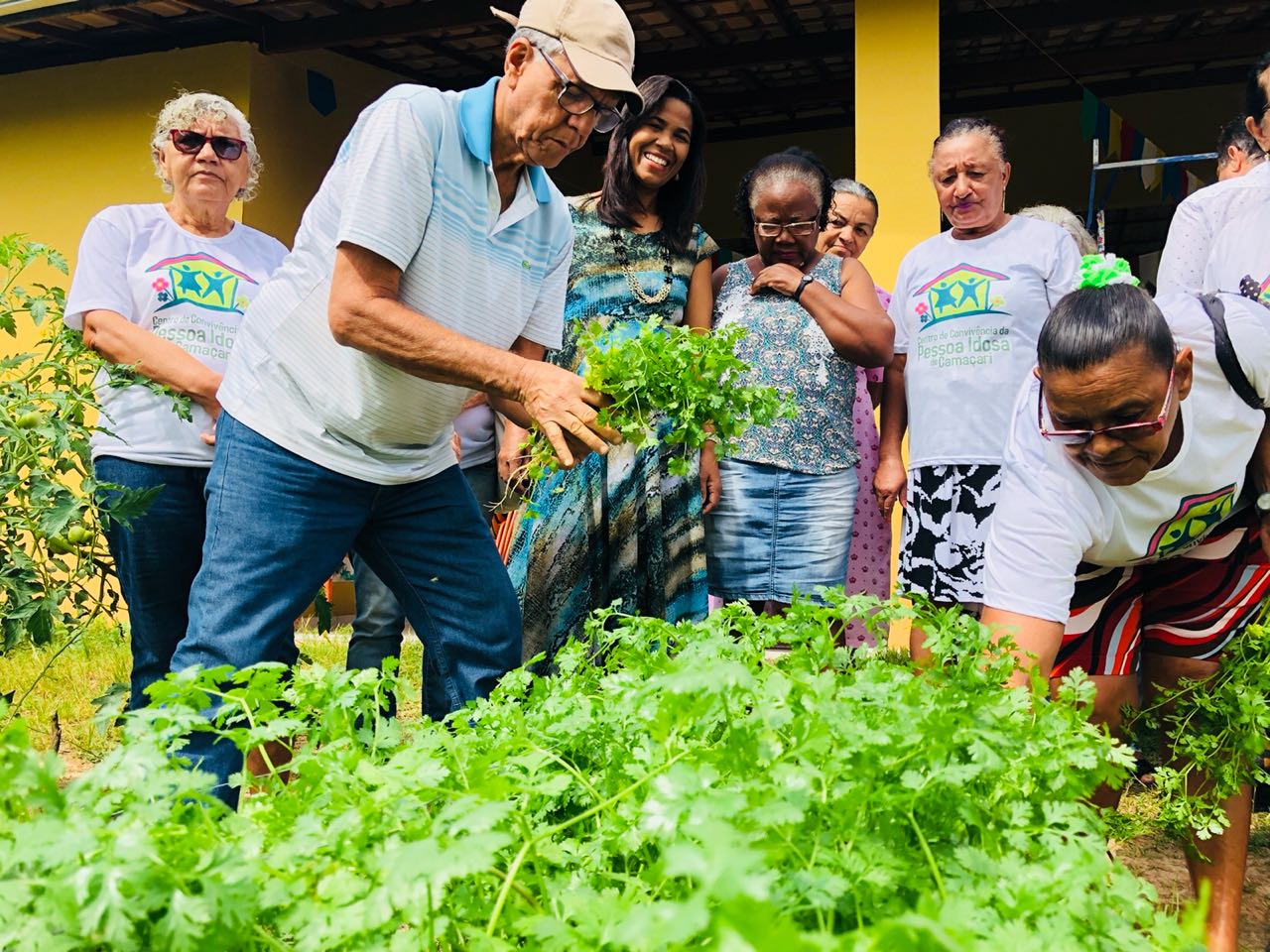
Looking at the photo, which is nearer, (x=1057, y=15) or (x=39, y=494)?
(x=39, y=494)

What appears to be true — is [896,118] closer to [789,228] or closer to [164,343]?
[789,228]

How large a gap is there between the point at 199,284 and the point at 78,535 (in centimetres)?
75

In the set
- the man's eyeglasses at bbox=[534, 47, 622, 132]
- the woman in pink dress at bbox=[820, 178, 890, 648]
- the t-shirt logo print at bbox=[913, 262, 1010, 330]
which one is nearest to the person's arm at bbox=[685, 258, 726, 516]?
the woman in pink dress at bbox=[820, 178, 890, 648]

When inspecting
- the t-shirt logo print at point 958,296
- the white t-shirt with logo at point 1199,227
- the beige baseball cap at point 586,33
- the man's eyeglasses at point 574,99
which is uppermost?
the beige baseball cap at point 586,33

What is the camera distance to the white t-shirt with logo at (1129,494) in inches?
89.6

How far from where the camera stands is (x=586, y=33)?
7.65 feet

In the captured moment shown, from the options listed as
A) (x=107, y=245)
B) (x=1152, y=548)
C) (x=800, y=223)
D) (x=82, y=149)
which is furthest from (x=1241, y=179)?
(x=82, y=149)

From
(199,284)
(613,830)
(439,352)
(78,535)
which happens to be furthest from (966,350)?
(613,830)

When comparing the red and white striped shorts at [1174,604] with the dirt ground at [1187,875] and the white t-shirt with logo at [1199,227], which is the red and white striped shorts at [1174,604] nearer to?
the dirt ground at [1187,875]

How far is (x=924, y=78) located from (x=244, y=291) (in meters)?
3.85

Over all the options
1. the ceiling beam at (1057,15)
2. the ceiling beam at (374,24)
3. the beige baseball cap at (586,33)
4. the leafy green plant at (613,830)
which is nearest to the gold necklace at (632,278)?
the beige baseball cap at (586,33)

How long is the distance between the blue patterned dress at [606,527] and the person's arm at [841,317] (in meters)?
0.38

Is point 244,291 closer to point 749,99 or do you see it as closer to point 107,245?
point 107,245

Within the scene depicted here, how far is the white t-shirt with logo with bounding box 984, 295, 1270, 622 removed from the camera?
2.28m
